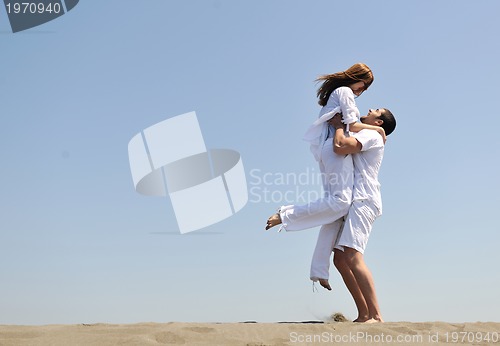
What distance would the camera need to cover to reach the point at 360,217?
5.45 m

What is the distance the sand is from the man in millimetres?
648

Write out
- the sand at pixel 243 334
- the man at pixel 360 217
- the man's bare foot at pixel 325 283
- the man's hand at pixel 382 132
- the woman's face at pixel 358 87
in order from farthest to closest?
the woman's face at pixel 358 87
the man's hand at pixel 382 132
the man's bare foot at pixel 325 283
the man at pixel 360 217
the sand at pixel 243 334

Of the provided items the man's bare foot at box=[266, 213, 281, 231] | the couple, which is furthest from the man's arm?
the man's bare foot at box=[266, 213, 281, 231]

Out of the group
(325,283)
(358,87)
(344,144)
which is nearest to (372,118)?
(358,87)

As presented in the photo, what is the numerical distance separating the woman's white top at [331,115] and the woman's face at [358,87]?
0.69ft

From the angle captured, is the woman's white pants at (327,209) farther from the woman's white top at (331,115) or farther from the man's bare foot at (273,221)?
the woman's white top at (331,115)

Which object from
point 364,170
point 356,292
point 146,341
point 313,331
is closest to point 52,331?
point 146,341

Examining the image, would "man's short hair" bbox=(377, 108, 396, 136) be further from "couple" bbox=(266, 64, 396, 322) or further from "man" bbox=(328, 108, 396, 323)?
"man" bbox=(328, 108, 396, 323)

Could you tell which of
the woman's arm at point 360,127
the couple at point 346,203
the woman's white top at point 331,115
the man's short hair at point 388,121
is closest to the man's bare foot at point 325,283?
the couple at point 346,203

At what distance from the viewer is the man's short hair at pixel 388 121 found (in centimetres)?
591

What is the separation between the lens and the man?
535cm

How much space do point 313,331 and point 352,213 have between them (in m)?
1.53

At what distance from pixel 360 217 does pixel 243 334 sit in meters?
1.85

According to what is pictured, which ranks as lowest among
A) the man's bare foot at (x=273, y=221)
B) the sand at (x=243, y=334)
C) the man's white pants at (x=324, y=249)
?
the sand at (x=243, y=334)
